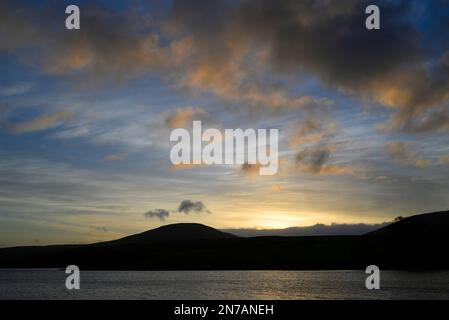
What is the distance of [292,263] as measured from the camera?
19812 centimetres

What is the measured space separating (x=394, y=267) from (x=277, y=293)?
10022 cm

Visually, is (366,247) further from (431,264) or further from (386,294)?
(386,294)
